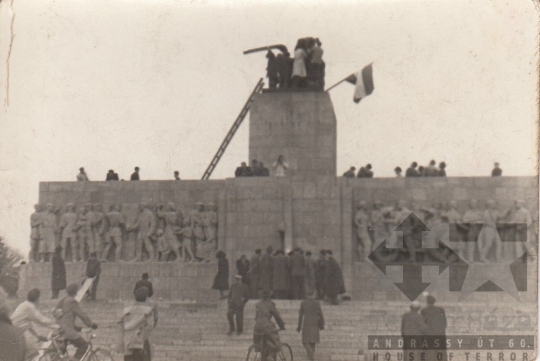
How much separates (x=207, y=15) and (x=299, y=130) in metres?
6.23

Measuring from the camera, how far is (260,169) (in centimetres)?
2183

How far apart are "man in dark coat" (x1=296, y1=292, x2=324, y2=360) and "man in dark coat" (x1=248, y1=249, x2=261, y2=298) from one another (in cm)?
304

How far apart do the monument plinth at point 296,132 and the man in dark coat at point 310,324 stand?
675 centimetres

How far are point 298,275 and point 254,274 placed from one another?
93 centimetres

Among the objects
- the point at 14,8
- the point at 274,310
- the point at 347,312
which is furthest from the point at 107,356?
the point at 14,8

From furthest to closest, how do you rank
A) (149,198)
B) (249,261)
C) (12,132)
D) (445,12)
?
1. (149,198)
2. (249,261)
3. (12,132)
4. (445,12)

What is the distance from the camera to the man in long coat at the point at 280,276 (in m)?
19.4

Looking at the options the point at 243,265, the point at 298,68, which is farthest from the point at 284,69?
the point at 243,265

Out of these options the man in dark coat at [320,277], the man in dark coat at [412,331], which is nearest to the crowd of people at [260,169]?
the man in dark coat at [320,277]

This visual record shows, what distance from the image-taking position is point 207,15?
56.5 ft

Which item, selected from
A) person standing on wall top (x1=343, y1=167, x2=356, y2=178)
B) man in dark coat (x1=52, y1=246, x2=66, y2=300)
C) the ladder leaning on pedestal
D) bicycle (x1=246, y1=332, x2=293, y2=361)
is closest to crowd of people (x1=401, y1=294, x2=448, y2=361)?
bicycle (x1=246, y1=332, x2=293, y2=361)

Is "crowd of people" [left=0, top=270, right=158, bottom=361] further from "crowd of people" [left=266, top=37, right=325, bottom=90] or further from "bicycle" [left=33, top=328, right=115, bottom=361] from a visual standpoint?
"crowd of people" [left=266, top=37, right=325, bottom=90]

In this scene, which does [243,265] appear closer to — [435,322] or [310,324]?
[310,324]

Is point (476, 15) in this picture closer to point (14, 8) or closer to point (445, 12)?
point (445, 12)
